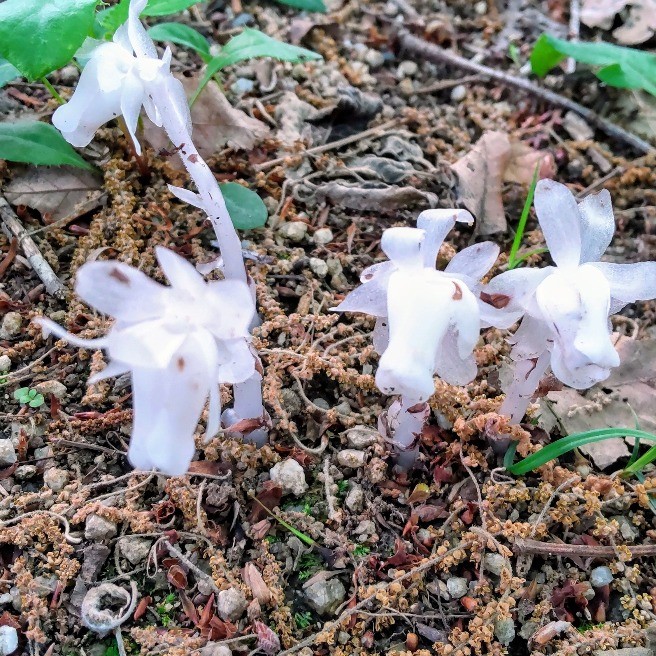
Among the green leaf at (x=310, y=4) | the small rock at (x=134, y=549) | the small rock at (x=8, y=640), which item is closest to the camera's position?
the small rock at (x=8, y=640)

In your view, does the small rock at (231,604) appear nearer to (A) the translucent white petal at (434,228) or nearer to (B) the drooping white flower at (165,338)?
(B) the drooping white flower at (165,338)

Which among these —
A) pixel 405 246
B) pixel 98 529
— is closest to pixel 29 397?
pixel 98 529

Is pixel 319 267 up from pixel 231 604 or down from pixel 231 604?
up

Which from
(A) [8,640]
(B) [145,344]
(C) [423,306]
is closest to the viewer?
(B) [145,344]

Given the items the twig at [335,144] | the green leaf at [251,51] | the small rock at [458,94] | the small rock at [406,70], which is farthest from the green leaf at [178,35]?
the small rock at [458,94]

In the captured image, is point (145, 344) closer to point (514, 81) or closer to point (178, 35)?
point (178, 35)

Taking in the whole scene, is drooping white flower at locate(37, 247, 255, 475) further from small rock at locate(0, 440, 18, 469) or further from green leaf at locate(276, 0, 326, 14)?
green leaf at locate(276, 0, 326, 14)

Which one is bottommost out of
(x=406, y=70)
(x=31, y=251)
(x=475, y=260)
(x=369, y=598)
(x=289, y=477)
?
(x=369, y=598)
